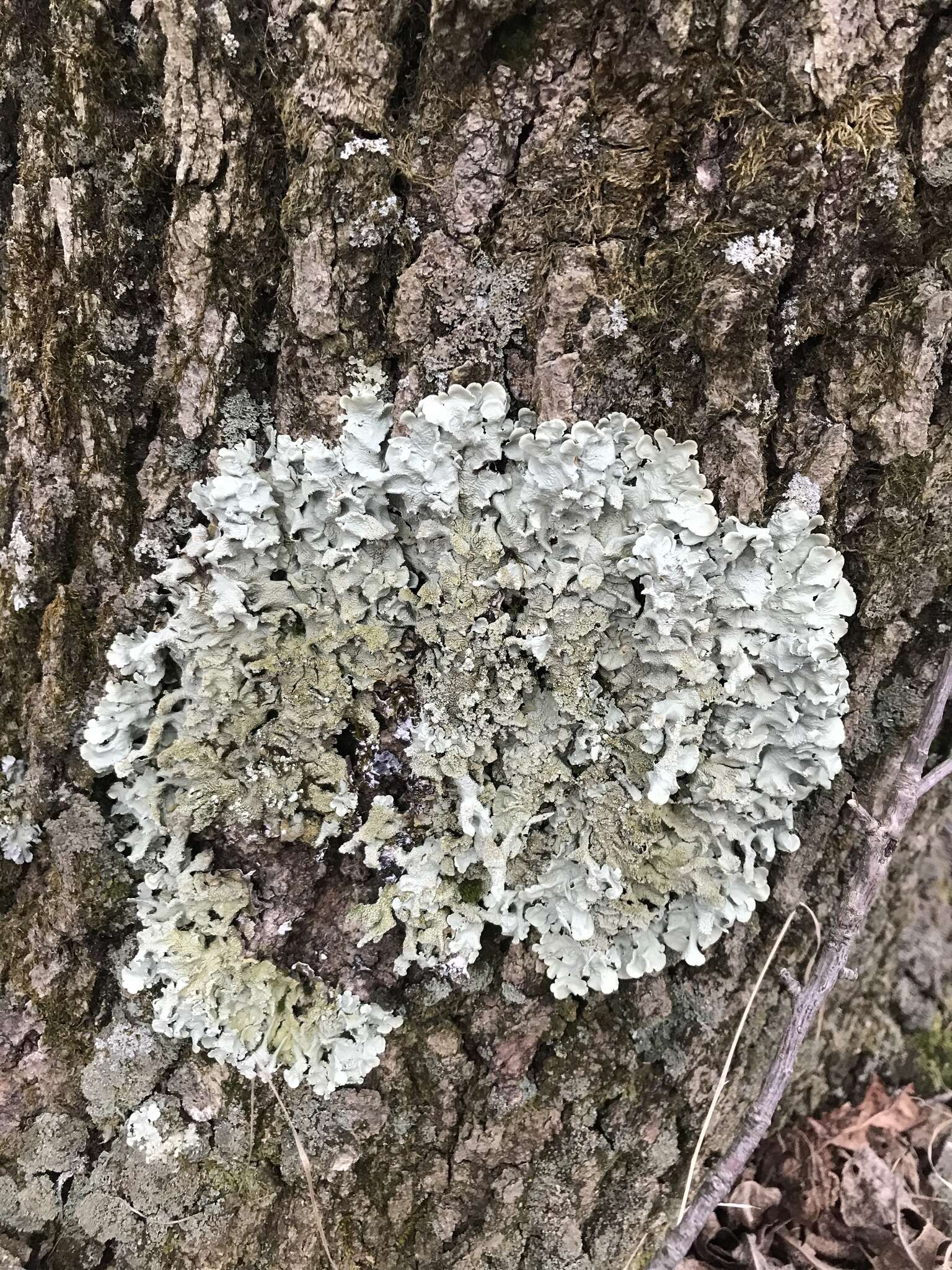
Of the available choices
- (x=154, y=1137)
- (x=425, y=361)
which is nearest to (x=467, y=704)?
(x=425, y=361)

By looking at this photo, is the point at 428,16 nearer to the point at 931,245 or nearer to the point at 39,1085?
the point at 931,245

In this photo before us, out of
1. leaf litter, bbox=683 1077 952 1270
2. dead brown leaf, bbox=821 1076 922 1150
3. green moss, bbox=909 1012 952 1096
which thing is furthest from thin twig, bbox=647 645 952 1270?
green moss, bbox=909 1012 952 1096

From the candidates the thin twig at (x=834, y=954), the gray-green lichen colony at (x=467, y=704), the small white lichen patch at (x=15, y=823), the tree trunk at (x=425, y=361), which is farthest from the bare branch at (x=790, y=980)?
the small white lichen patch at (x=15, y=823)

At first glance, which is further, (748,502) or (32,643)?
(32,643)

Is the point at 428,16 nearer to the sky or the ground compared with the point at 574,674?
nearer to the sky

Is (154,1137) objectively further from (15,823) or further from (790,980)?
(790,980)

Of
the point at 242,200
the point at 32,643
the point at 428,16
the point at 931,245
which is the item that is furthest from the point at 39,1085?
the point at 931,245
